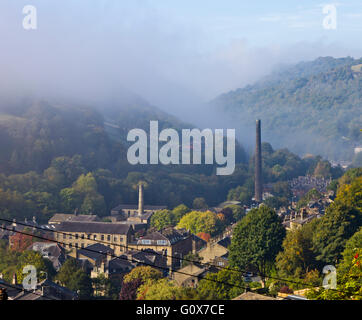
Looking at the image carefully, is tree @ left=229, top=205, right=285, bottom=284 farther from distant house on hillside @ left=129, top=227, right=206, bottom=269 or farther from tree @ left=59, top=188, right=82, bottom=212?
tree @ left=59, top=188, right=82, bottom=212

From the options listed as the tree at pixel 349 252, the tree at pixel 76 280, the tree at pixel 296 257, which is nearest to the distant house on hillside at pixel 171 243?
the tree at pixel 76 280

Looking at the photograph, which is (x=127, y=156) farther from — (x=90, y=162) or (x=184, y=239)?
(x=184, y=239)

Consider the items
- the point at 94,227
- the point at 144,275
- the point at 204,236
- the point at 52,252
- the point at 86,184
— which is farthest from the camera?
the point at 86,184

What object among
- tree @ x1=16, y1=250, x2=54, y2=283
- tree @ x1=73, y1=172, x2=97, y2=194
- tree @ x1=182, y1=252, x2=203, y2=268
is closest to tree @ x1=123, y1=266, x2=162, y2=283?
tree @ x1=16, y1=250, x2=54, y2=283

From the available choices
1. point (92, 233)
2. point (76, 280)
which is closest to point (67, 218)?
point (92, 233)

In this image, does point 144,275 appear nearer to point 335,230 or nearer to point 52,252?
point 335,230

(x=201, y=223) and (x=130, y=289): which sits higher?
(x=201, y=223)
